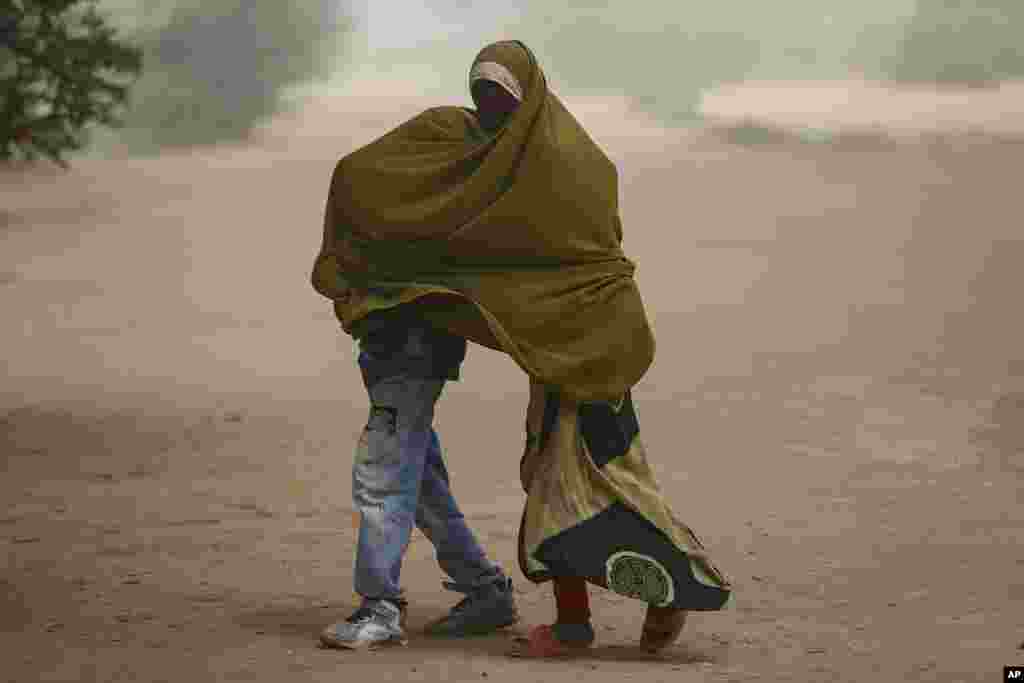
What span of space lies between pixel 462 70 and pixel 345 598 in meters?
29.9

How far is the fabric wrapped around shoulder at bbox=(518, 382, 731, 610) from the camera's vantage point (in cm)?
586

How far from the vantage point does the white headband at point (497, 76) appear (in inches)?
226

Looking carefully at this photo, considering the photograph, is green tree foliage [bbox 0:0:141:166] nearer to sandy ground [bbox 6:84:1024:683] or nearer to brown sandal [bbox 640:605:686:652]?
sandy ground [bbox 6:84:1024:683]

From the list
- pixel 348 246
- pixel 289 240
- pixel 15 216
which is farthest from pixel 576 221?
pixel 15 216

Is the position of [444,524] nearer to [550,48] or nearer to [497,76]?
[497,76]

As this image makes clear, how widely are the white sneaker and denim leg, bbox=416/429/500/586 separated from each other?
0.31m

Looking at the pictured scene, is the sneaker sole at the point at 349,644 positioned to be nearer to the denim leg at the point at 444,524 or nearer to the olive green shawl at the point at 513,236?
the denim leg at the point at 444,524

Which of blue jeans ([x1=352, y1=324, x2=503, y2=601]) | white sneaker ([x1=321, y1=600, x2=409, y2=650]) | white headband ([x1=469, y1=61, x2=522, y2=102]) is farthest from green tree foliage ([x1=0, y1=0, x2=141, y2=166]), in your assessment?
white headband ([x1=469, y1=61, x2=522, y2=102])

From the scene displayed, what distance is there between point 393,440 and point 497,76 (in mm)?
1118

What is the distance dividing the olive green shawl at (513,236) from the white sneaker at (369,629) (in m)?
0.85

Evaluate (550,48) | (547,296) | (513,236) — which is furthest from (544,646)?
(550,48)

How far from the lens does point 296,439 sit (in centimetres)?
1098

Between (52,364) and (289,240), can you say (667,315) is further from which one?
(289,240)

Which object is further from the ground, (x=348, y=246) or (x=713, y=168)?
(x=713, y=168)
